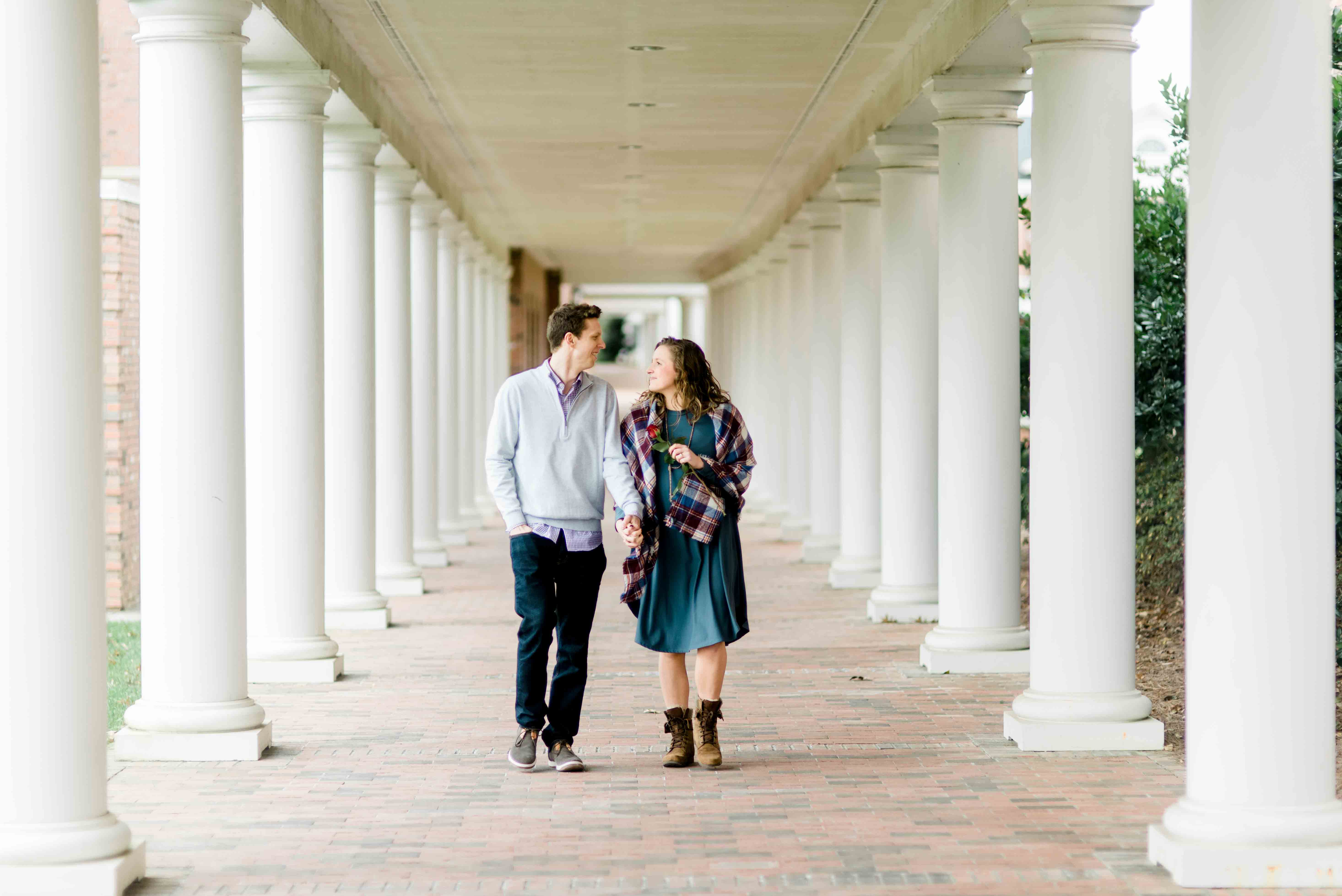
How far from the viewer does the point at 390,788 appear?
6887mm

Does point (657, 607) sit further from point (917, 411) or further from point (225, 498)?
point (917, 411)

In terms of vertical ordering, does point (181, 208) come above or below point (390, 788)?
above

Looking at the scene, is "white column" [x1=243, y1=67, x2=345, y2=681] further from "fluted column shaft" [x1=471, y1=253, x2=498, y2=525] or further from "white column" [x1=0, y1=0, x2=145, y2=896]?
"fluted column shaft" [x1=471, y1=253, x2=498, y2=525]

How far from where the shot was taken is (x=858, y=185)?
14773 millimetres

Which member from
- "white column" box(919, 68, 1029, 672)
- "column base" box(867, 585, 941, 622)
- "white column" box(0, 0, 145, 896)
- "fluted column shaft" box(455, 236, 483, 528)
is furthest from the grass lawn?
"fluted column shaft" box(455, 236, 483, 528)

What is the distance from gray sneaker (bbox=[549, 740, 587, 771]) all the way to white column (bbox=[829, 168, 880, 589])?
8029mm

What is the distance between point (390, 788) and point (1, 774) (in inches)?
76.6

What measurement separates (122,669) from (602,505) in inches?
246

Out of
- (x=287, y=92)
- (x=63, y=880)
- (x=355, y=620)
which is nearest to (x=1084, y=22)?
(x=287, y=92)

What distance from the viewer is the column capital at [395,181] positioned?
46.4ft

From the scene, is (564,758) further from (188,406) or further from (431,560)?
(431,560)

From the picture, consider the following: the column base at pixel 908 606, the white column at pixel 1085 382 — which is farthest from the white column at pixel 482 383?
the white column at pixel 1085 382

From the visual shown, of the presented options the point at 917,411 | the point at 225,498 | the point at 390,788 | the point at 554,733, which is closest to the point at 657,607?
the point at 554,733

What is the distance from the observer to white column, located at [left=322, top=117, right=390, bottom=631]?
39.8ft
